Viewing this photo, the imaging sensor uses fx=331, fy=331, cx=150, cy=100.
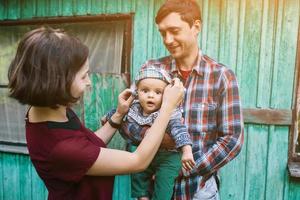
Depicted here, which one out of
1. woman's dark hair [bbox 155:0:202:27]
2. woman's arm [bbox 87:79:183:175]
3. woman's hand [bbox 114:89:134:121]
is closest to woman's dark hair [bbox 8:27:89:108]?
woman's arm [bbox 87:79:183:175]

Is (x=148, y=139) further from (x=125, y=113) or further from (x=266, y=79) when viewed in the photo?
(x=266, y=79)

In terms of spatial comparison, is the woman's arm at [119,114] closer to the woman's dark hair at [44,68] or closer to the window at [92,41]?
the woman's dark hair at [44,68]

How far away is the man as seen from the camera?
2.04 metres

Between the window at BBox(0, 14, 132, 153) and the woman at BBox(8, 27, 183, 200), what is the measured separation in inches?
74.7

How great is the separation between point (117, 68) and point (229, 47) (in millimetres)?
1197

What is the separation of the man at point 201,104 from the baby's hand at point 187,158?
0.18 metres

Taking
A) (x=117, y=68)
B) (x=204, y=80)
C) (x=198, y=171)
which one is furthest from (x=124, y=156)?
(x=117, y=68)

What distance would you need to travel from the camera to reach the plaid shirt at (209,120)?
6.68ft

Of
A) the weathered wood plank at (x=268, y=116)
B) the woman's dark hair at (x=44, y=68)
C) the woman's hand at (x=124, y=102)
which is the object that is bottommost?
the weathered wood plank at (x=268, y=116)

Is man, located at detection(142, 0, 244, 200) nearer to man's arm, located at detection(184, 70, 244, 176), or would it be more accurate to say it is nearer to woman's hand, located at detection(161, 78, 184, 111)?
man's arm, located at detection(184, 70, 244, 176)

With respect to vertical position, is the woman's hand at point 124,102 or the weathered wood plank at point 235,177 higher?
the woman's hand at point 124,102

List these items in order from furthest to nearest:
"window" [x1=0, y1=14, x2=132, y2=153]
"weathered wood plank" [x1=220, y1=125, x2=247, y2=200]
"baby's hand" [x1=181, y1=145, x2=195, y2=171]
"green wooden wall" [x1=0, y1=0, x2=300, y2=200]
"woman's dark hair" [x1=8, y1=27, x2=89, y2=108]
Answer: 1. "window" [x1=0, y1=14, x2=132, y2=153]
2. "weathered wood plank" [x1=220, y1=125, x2=247, y2=200]
3. "green wooden wall" [x1=0, y1=0, x2=300, y2=200]
4. "baby's hand" [x1=181, y1=145, x2=195, y2=171]
5. "woman's dark hair" [x1=8, y1=27, x2=89, y2=108]

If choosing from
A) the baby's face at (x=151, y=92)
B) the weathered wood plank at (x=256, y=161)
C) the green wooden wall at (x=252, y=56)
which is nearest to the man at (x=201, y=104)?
the baby's face at (x=151, y=92)

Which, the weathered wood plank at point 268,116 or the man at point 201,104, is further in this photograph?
the weathered wood plank at point 268,116
